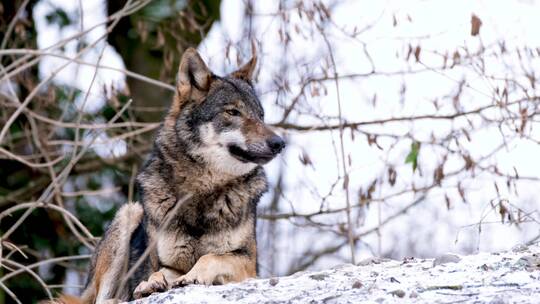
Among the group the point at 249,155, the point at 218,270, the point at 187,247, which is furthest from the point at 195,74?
the point at 218,270

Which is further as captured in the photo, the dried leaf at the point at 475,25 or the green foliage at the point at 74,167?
the green foliage at the point at 74,167

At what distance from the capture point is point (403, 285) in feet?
17.8

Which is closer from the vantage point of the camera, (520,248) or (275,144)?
(520,248)

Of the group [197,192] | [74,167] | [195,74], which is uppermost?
[195,74]

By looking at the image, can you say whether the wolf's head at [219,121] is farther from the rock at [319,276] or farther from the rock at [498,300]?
the rock at [498,300]

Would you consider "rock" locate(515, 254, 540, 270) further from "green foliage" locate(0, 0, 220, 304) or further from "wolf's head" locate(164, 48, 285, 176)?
"green foliage" locate(0, 0, 220, 304)

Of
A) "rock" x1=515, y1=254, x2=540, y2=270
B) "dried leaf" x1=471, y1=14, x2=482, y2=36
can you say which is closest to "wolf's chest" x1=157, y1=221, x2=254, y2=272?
"rock" x1=515, y1=254, x2=540, y2=270

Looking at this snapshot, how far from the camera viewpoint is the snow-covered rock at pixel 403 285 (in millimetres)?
5133

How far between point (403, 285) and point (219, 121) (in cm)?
270

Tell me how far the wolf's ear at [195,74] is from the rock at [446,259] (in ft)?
8.58

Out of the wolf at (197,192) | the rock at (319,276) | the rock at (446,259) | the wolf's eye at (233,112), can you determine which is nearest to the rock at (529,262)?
the rock at (446,259)

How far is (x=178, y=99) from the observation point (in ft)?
25.8

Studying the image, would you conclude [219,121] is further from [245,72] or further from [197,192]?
[245,72]

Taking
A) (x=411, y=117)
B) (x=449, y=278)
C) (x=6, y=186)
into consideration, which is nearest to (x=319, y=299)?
(x=449, y=278)
